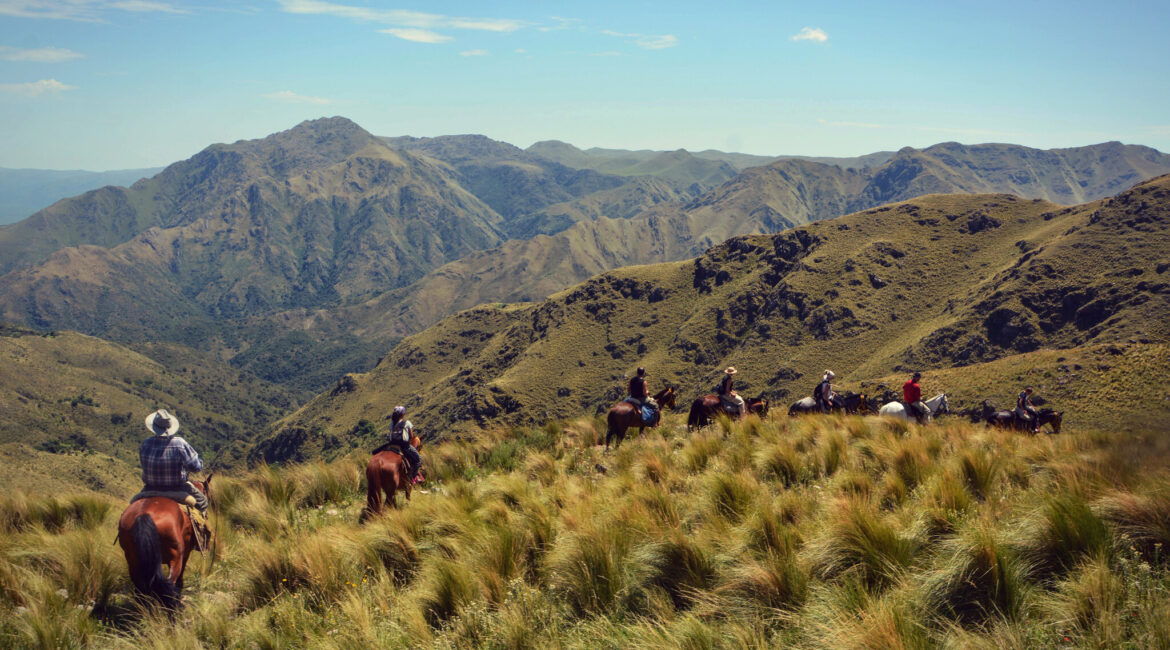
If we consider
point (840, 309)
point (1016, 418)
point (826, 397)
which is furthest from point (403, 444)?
point (840, 309)

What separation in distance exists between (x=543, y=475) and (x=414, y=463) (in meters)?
2.67

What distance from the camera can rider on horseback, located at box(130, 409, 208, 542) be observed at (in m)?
7.49

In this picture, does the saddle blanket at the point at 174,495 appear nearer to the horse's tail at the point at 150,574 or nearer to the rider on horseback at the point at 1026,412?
the horse's tail at the point at 150,574

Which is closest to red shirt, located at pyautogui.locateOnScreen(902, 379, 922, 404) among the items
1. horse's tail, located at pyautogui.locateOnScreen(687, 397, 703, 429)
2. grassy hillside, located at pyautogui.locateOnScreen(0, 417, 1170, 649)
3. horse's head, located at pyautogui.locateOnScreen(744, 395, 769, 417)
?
horse's head, located at pyautogui.locateOnScreen(744, 395, 769, 417)

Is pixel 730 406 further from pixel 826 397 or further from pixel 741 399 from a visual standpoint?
pixel 826 397

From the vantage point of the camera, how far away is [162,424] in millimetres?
7633

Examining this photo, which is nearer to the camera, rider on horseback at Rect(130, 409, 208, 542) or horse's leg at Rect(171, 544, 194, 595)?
horse's leg at Rect(171, 544, 194, 595)

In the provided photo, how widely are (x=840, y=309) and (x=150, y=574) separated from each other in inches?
4630

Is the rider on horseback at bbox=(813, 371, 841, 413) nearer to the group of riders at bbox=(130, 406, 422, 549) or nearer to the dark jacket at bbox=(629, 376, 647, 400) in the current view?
the dark jacket at bbox=(629, 376, 647, 400)

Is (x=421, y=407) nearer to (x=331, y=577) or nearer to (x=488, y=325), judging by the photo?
(x=488, y=325)

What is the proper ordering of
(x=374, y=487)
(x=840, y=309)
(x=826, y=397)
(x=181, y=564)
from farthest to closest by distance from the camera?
(x=840, y=309)
(x=826, y=397)
(x=374, y=487)
(x=181, y=564)

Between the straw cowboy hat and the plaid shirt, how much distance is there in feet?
0.27

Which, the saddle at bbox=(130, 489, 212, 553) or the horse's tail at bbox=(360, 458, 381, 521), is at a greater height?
the saddle at bbox=(130, 489, 212, 553)

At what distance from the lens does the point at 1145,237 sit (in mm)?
85188
